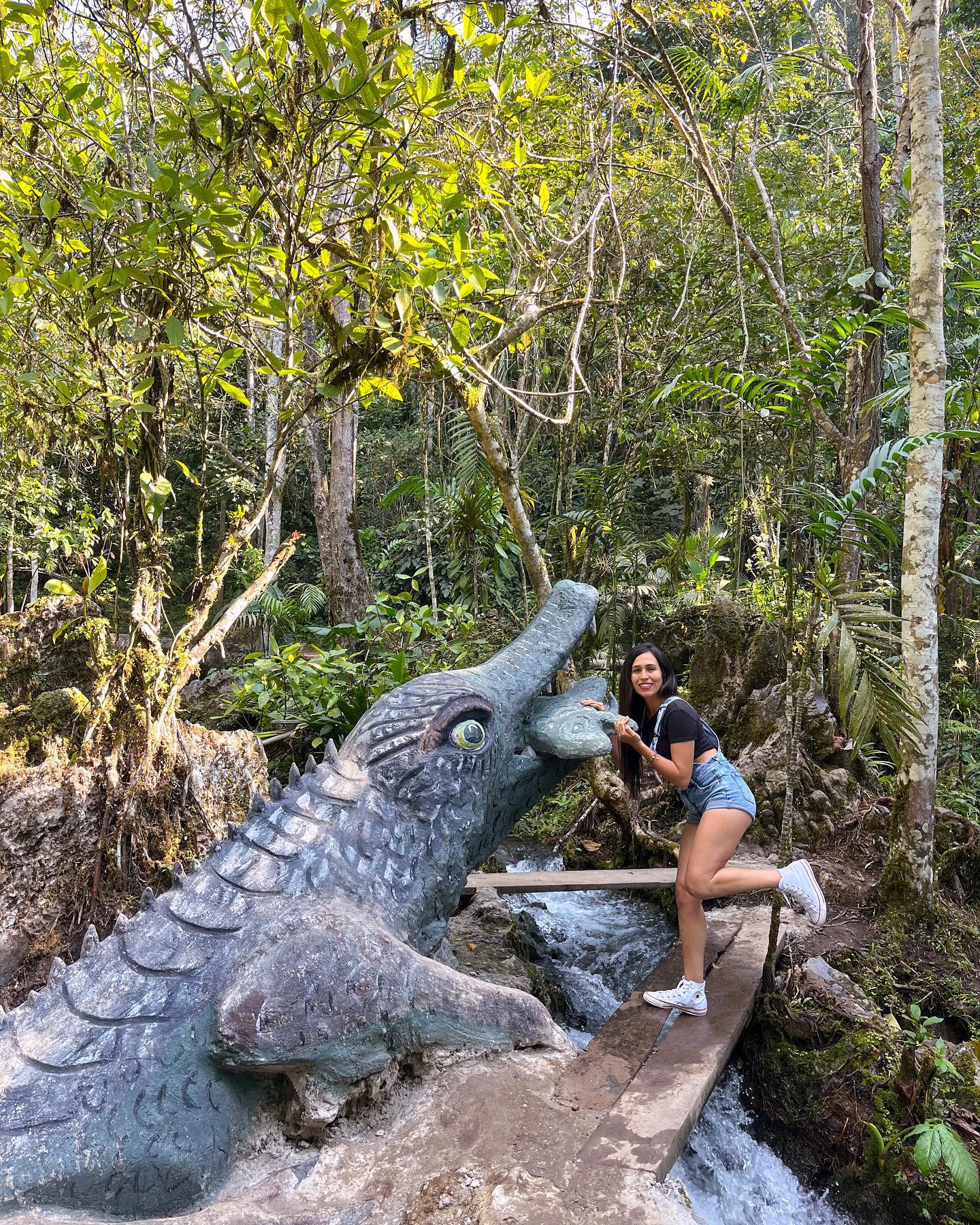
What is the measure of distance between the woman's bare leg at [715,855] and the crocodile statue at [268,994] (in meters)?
0.85

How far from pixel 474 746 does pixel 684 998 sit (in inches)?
46.8

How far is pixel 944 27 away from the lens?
33.3 ft

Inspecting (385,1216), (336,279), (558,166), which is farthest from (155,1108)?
(558,166)

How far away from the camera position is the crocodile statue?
168 cm

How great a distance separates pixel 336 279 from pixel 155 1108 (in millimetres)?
2718

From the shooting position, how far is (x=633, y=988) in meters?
3.71

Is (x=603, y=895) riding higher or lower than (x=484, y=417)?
lower

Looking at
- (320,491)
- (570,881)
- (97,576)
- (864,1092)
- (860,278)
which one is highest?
(860,278)

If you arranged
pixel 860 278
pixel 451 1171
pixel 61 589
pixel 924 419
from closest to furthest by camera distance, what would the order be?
pixel 451 1171
pixel 924 419
pixel 860 278
pixel 61 589

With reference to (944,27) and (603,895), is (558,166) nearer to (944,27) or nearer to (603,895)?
(603,895)

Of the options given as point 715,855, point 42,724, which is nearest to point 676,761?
point 715,855

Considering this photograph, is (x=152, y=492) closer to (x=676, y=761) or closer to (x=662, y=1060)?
(x=676, y=761)

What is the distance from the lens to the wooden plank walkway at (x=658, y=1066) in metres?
1.96

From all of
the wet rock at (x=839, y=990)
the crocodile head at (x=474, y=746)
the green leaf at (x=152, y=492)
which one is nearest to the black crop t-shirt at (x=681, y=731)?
the crocodile head at (x=474, y=746)
